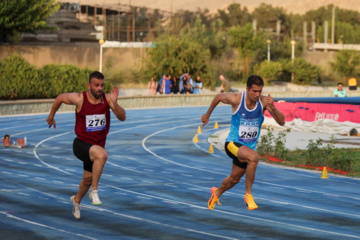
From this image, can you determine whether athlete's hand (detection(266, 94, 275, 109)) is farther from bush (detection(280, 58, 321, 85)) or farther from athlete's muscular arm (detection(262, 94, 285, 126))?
bush (detection(280, 58, 321, 85))

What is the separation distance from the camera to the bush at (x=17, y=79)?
39.9 m

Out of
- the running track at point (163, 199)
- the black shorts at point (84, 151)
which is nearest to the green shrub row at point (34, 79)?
the running track at point (163, 199)

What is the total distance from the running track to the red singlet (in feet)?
3.80

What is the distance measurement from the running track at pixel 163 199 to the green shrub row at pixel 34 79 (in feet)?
58.6

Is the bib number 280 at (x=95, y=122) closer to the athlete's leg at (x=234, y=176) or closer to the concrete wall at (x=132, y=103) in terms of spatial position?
the athlete's leg at (x=234, y=176)

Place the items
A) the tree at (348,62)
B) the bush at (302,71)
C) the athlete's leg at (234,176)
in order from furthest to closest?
the tree at (348,62) → the bush at (302,71) → the athlete's leg at (234,176)

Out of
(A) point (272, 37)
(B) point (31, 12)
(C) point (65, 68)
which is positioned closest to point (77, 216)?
(C) point (65, 68)

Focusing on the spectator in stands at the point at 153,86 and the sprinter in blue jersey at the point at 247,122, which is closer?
the sprinter in blue jersey at the point at 247,122

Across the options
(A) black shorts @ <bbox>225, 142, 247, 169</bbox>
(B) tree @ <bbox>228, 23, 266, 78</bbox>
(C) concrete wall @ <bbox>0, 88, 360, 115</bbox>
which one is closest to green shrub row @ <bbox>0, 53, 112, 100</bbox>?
(C) concrete wall @ <bbox>0, 88, 360, 115</bbox>

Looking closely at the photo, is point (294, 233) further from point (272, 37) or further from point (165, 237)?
point (272, 37)

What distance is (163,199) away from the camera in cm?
1252

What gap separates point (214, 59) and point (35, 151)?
46.7 metres

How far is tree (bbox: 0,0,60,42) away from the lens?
152 ft

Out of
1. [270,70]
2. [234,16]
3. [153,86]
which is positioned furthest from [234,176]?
[234,16]
